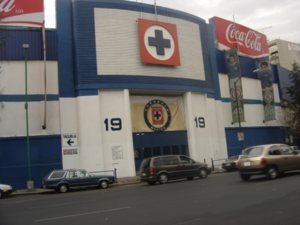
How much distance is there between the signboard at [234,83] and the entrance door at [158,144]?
768 cm

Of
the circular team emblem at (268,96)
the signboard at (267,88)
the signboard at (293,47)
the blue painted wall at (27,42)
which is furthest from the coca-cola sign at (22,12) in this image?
the signboard at (293,47)


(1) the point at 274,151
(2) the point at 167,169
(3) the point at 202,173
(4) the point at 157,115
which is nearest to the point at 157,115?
(4) the point at 157,115

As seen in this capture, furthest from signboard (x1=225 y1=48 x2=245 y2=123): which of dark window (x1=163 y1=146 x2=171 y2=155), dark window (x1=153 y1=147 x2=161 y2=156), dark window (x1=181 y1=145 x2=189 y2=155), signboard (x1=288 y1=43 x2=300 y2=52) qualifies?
signboard (x1=288 y1=43 x2=300 y2=52)

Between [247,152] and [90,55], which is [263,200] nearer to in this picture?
[247,152]

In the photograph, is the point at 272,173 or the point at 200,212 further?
the point at 272,173

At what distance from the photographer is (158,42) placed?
2820 centimetres

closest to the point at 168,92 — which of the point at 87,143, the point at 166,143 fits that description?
the point at 166,143

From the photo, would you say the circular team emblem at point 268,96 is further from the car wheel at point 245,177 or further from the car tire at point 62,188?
the car tire at point 62,188

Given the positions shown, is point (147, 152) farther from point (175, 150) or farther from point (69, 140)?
point (69, 140)

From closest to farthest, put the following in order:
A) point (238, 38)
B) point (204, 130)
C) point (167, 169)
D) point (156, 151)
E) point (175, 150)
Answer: point (167, 169), point (156, 151), point (175, 150), point (204, 130), point (238, 38)

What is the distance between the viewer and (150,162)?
710 inches

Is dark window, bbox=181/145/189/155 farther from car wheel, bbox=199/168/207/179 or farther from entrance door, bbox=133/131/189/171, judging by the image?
car wheel, bbox=199/168/207/179

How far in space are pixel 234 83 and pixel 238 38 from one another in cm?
824

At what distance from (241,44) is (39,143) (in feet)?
93.9
